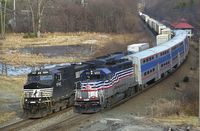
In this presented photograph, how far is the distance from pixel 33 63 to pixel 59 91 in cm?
2281

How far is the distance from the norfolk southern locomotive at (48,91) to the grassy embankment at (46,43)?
21441 mm

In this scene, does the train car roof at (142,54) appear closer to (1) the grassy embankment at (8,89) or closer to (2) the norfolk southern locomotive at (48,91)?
(2) the norfolk southern locomotive at (48,91)

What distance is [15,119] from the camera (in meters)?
26.9

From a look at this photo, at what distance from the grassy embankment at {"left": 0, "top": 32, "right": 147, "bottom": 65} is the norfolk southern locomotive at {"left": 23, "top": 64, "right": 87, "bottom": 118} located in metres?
21.4

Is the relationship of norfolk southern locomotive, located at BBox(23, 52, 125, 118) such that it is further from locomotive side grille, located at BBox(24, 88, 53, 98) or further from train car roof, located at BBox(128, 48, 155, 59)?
train car roof, located at BBox(128, 48, 155, 59)

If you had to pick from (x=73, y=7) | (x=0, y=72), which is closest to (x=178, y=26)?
(x=73, y=7)

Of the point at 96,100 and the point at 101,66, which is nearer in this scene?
the point at 96,100

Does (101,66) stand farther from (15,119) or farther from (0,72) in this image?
(0,72)

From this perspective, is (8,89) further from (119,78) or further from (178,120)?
(178,120)

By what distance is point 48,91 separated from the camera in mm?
27328

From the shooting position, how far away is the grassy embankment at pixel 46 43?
5306cm

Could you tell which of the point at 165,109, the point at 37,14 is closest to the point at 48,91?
the point at 165,109

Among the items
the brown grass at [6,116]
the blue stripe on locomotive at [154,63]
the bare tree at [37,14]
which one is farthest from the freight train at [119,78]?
the bare tree at [37,14]

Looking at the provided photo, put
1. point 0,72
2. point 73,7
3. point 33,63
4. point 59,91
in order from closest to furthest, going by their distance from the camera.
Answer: point 59,91, point 0,72, point 33,63, point 73,7
